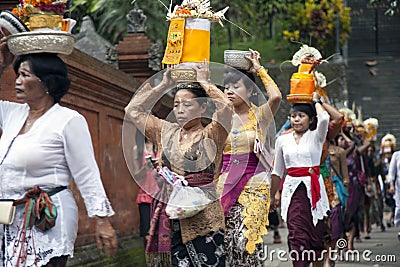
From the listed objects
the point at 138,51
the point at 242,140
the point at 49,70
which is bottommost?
the point at 242,140

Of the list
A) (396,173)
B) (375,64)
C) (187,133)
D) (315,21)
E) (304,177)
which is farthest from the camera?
(375,64)

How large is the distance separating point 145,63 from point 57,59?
8.37 m

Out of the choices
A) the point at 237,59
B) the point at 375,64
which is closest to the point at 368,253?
the point at 237,59

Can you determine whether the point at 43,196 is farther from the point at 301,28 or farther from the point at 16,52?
the point at 301,28

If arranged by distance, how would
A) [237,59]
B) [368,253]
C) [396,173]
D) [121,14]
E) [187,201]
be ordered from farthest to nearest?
[121,14], [396,173], [368,253], [237,59], [187,201]

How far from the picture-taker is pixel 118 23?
66.0 feet

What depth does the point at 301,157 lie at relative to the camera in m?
9.84

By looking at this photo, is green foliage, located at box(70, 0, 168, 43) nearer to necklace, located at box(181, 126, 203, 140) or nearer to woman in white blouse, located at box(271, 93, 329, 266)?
woman in white blouse, located at box(271, 93, 329, 266)

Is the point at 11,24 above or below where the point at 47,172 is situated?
above

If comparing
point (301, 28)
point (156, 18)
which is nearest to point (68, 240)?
point (156, 18)

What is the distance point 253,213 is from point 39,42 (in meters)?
3.22

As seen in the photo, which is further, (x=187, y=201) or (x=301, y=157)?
(x=301, y=157)

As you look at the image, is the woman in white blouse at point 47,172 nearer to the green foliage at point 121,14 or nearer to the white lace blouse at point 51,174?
the white lace blouse at point 51,174

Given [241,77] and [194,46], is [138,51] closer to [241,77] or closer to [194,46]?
[241,77]
